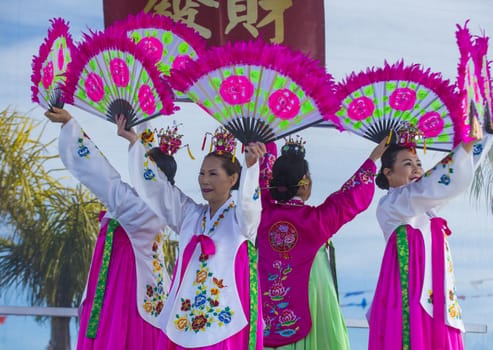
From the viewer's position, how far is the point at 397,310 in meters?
4.93

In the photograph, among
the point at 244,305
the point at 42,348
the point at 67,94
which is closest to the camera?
the point at 244,305

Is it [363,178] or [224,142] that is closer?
[224,142]

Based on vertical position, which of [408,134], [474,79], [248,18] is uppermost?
[248,18]

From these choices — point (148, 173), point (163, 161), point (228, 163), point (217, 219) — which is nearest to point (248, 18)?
point (163, 161)

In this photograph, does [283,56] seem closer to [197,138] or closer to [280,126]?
[280,126]

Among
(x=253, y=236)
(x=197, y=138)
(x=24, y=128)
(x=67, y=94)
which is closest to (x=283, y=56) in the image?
(x=253, y=236)

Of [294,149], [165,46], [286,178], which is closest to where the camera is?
[286,178]

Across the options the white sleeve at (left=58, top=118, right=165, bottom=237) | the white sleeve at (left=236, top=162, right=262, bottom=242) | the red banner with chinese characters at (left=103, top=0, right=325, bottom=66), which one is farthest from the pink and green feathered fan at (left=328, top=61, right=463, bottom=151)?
the red banner with chinese characters at (left=103, top=0, right=325, bottom=66)

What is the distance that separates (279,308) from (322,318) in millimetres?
202

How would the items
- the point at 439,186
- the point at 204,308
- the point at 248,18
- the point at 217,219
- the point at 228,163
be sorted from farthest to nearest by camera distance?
the point at 248,18 → the point at 439,186 → the point at 228,163 → the point at 217,219 → the point at 204,308

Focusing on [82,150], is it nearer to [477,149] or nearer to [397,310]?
[397,310]

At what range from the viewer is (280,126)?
4453mm

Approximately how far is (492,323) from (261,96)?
2875 mm

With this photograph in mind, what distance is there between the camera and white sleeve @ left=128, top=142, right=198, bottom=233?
461cm
